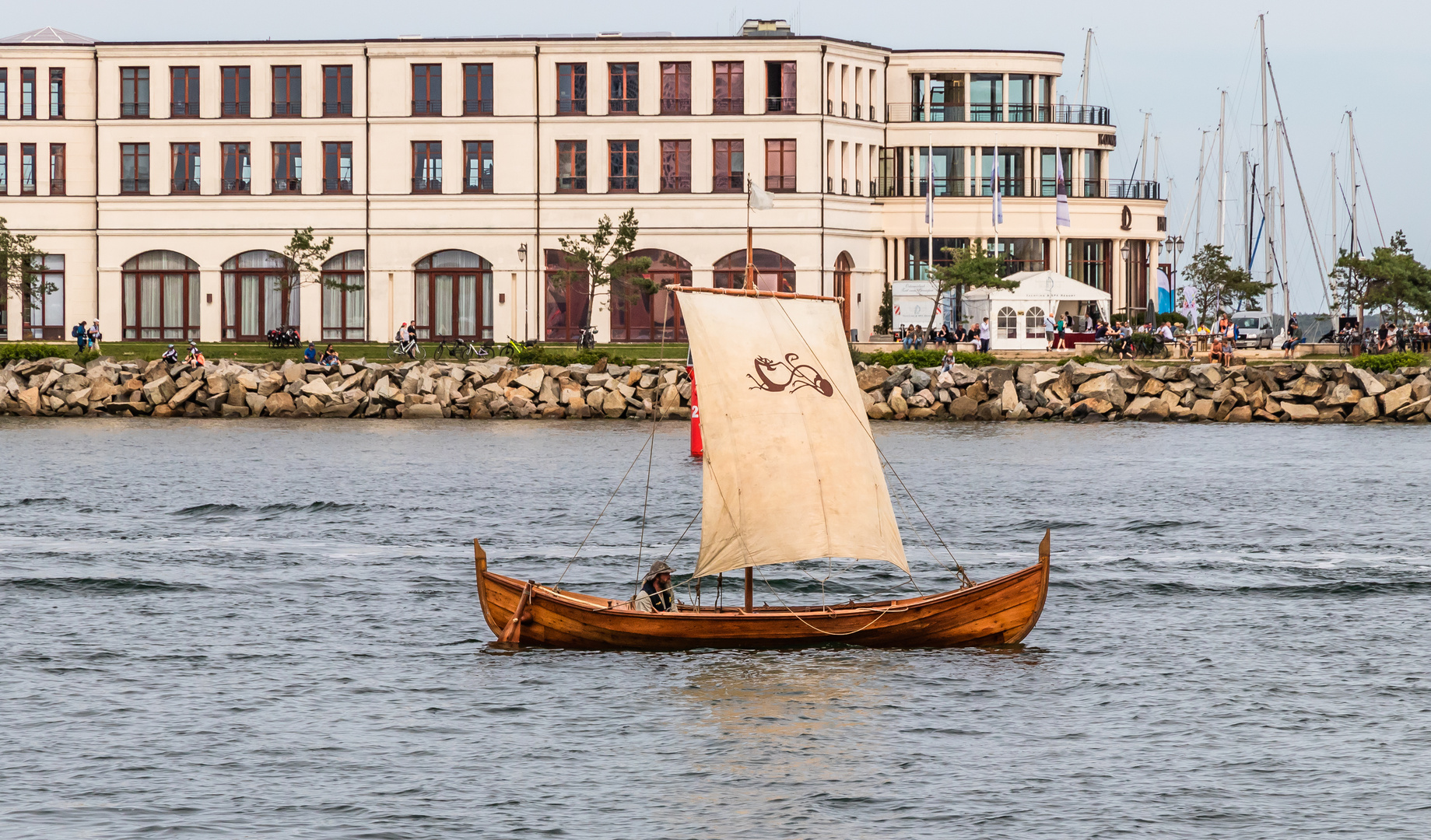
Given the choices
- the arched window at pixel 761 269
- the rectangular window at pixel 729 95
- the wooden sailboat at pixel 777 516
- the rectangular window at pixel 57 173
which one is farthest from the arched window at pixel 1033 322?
the wooden sailboat at pixel 777 516

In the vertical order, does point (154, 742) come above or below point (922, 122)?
→ below

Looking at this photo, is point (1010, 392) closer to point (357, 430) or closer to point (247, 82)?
point (357, 430)

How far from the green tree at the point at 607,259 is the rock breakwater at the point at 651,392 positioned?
9.32 m

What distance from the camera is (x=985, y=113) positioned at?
9838cm

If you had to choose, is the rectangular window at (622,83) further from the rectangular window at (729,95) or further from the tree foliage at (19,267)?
the tree foliage at (19,267)

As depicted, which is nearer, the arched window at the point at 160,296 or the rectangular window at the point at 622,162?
the rectangular window at the point at 622,162

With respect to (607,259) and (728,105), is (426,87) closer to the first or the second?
(607,259)

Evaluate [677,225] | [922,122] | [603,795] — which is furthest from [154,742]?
[922,122]

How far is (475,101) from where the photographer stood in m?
93.5

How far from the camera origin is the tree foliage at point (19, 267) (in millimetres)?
89375

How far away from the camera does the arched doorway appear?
307ft

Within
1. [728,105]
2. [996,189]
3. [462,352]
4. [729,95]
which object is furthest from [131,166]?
[996,189]

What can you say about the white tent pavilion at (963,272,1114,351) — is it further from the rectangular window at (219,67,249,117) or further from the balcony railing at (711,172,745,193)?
the rectangular window at (219,67,249,117)

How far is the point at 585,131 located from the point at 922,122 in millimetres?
17548
